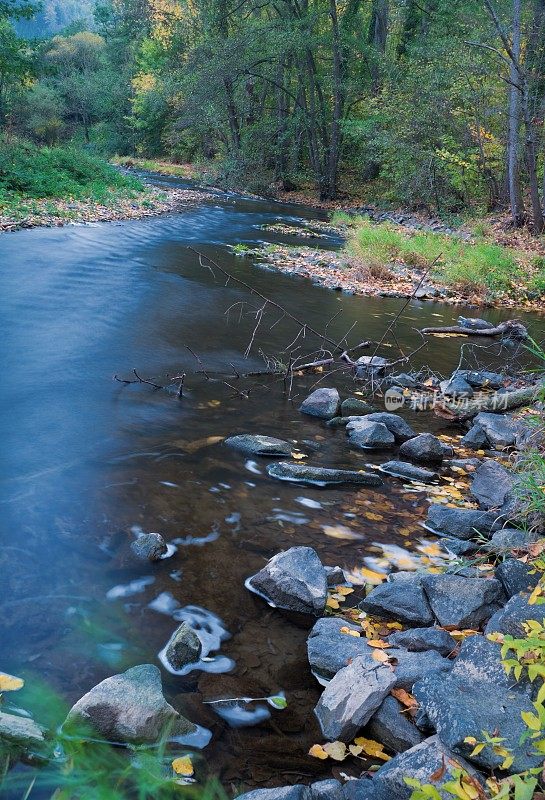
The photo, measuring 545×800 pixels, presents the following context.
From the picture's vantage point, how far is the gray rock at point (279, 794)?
2.03 metres

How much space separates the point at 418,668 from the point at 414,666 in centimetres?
3

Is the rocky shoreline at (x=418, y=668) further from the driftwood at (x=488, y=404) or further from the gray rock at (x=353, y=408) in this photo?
the driftwood at (x=488, y=404)

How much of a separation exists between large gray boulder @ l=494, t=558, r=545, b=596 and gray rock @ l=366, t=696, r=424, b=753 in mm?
915

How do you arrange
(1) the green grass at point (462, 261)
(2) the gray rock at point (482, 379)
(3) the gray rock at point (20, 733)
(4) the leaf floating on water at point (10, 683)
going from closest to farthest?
(3) the gray rock at point (20, 733)
(4) the leaf floating on water at point (10, 683)
(2) the gray rock at point (482, 379)
(1) the green grass at point (462, 261)

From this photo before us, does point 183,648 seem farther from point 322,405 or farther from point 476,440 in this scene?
point 476,440

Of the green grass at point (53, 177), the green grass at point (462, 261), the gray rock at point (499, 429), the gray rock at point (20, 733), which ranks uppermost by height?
the green grass at point (53, 177)

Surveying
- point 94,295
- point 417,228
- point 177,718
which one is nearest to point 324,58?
point 417,228

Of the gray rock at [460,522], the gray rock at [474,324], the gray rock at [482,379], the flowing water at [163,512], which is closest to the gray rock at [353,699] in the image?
the flowing water at [163,512]

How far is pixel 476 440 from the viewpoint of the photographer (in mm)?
5855

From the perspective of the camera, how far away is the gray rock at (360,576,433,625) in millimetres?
3172

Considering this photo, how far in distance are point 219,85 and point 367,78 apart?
7.35 meters

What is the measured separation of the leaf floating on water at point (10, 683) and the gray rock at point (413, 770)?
54.8 inches

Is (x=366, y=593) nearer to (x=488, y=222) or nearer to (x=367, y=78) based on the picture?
(x=488, y=222)

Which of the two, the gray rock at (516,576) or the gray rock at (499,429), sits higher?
the gray rock at (516,576)
